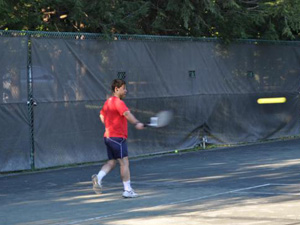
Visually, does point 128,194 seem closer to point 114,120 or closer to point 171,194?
point 171,194

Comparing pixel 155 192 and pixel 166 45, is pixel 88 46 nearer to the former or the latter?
pixel 166 45

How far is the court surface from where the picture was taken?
30.0 ft

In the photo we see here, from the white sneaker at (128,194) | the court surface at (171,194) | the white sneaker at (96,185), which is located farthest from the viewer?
the white sneaker at (96,185)

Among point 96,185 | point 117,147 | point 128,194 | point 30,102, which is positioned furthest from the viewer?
point 30,102

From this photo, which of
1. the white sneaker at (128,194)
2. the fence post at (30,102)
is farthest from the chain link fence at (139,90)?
the white sneaker at (128,194)

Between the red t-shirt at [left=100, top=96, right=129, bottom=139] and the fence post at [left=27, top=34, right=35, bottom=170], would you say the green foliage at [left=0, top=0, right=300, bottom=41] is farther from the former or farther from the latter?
the red t-shirt at [left=100, top=96, right=129, bottom=139]

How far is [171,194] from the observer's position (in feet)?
36.2

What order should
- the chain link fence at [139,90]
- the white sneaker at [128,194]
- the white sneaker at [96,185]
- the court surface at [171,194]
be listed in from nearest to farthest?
1. the court surface at [171,194]
2. the white sneaker at [128,194]
3. the white sneaker at [96,185]
4. the chain link fence at [139,90]

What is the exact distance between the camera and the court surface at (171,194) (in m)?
9.16

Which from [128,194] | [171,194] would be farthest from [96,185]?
[171,194]

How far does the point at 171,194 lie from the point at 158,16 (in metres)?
7.93

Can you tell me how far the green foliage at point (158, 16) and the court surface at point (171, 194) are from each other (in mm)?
3351

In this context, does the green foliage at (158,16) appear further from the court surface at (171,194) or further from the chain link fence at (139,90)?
the court surface at (171,194)

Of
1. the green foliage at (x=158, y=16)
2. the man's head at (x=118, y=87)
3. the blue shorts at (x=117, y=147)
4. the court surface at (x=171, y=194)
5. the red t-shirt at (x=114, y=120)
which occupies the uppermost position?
the green foliage at (x=158, y=16)
